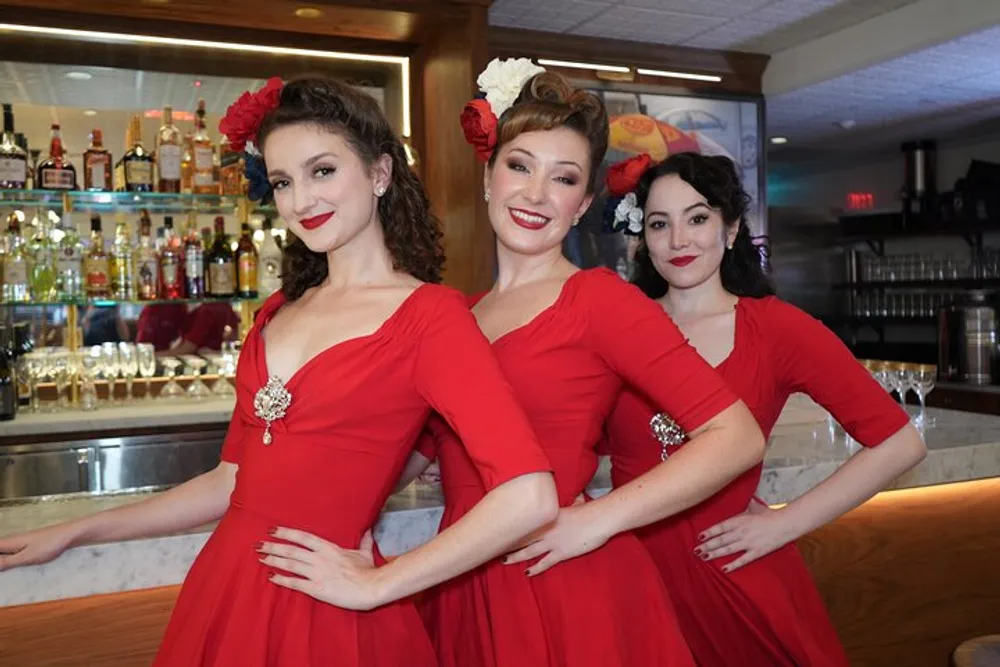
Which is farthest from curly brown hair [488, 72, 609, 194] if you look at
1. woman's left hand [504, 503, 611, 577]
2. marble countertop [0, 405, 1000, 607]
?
marble countertop [0, 405, 1000, 607]

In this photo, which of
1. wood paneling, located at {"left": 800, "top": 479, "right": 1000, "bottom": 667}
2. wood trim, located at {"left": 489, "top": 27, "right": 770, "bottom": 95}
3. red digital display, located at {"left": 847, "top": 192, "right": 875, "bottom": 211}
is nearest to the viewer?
wood paneling, located at {"left": 800, "top": 479, "right": 1000, "bottom": 667}

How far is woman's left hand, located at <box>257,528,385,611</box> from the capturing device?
1.17 meters

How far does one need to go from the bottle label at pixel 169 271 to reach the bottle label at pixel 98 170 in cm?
35

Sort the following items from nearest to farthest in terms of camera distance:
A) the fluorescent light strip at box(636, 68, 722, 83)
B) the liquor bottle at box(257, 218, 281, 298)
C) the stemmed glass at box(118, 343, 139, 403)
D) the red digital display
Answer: the stemmed glass at box(118, 343, 139, 403) → the liquor bottle at box(257, 218, 281, 298) → the fluorescent light strip at box(636, 68, 722, 83) → the red digital display

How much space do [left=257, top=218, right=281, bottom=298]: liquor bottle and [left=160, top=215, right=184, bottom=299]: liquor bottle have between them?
1.01 feet

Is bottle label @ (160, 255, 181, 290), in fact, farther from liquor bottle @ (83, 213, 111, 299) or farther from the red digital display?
the red digital display

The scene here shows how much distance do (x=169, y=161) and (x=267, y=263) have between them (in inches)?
21.6

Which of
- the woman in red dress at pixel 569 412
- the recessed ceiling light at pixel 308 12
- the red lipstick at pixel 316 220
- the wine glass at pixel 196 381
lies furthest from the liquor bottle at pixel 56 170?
the red lipstick at pixel 316 220

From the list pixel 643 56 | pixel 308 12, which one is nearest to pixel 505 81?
pixel 308 12

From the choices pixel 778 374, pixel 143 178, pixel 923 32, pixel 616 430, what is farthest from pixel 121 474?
pixel 923 32

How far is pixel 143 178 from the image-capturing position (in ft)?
12.4

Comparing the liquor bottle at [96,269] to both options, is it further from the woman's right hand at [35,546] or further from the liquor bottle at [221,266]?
the woman's right hand at [35,546]

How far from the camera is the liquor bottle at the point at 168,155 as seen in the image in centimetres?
379

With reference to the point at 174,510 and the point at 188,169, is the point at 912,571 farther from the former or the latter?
the point at 188,169
